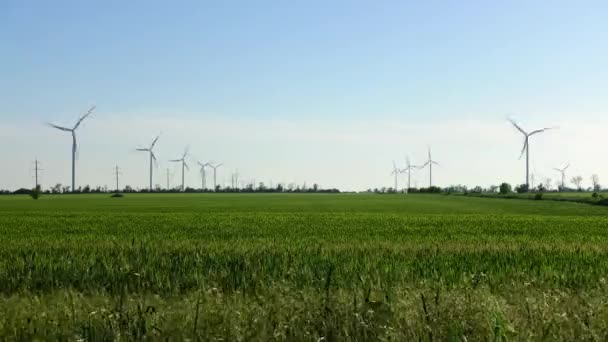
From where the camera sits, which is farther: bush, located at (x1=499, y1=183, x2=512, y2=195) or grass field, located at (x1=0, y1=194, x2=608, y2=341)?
bush, located at (x1=499, y1=183, x2=512, y2=195)

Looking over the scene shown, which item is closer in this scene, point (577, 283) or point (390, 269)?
point (577, 283)

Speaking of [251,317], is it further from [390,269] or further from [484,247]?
[484,247]

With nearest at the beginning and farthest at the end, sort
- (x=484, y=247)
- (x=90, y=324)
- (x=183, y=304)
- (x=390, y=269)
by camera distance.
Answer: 1. (x=90, y=324)
2. (x=183, y=304)
3. (x=390, y=269)
4. (x=484, y=247)

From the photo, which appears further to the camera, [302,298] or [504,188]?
[504,188]

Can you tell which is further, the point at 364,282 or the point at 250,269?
the point at 250,269

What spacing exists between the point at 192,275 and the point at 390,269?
12.7 ft

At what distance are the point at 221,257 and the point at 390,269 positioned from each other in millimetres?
4554

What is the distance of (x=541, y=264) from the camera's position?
1434cm

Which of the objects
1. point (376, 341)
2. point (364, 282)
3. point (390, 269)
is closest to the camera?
point (376, 341)

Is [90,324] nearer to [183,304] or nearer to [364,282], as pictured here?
[183,304]

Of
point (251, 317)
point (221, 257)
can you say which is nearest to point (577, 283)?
point (251, 317)

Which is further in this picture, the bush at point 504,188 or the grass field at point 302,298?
the bush at point 504,188

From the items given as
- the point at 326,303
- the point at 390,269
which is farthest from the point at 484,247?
the point at 326,303

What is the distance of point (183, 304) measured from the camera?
30.5 feet
